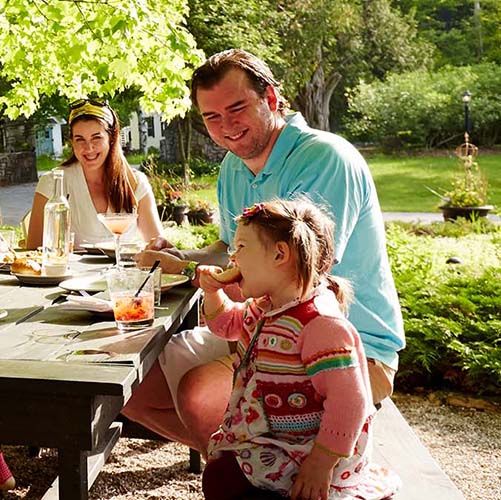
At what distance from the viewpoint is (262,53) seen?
1529 centimetres

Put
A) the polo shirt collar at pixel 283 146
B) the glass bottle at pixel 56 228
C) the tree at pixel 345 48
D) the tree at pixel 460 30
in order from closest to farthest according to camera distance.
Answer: the polo shirt collar at pixel 283 146
the glass bottle at pixel 56 228
the tree at pixel 345 48
the tree at pixel 460 30

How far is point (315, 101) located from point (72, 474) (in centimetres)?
2361

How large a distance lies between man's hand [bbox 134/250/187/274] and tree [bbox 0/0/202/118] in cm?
250

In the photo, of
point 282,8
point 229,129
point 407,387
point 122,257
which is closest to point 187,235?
point 407,387

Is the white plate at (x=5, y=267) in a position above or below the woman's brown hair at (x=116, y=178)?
below

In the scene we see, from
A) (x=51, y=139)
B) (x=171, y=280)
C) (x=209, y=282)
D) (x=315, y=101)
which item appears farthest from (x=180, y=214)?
(x=315, y=101)

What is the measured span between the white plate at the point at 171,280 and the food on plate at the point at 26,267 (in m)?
0.43

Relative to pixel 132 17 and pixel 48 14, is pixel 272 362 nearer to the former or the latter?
pixel 132 17

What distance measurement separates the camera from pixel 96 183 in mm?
3883

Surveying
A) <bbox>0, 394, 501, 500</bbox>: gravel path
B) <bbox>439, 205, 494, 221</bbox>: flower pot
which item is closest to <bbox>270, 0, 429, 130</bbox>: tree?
<bbox>439, 205, 494, 221</bbox>: flower pot

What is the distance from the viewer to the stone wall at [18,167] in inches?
754

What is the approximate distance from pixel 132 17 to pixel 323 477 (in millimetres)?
4260

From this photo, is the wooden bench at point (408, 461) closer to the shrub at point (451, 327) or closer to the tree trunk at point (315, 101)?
the shrub at point (451, 327)

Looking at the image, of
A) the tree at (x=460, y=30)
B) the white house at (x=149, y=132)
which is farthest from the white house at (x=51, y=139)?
the tree at (x=460, y=30)
